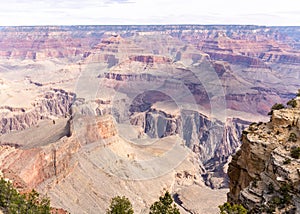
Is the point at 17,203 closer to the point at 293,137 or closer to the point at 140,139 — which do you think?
the point at 293,137

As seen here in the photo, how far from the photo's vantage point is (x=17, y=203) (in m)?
34.2

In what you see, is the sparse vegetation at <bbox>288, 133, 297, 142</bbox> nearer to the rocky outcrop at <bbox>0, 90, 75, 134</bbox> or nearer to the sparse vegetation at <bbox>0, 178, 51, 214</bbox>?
the sparse vegetation at <bbox>0, 178, 51, 214</bbox>

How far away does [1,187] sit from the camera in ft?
121

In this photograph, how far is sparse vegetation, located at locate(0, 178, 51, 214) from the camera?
110 feet

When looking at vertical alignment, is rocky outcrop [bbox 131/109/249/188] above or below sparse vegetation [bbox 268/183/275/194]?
below

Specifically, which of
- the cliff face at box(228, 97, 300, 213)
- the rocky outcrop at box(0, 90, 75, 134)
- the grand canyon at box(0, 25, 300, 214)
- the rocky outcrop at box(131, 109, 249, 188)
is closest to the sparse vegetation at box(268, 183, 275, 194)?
the cliff face at box(228, 97, 300, 213)

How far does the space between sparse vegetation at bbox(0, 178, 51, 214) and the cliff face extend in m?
18.8

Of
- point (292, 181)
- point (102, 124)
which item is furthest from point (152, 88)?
point (292, 181)

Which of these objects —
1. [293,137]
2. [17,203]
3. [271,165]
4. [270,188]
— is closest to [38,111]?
[17,203]

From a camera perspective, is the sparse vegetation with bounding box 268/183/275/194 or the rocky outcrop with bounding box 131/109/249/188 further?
the rocky outcrop with bounding box 131/109/249/188

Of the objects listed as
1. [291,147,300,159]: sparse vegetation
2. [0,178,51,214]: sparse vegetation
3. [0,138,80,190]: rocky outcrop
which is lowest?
[0,138,80,190]: rocky outcrop

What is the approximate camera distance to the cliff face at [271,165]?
21.2 meters

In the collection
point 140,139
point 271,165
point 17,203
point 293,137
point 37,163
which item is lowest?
point 140,139

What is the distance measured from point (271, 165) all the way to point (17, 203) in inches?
984
